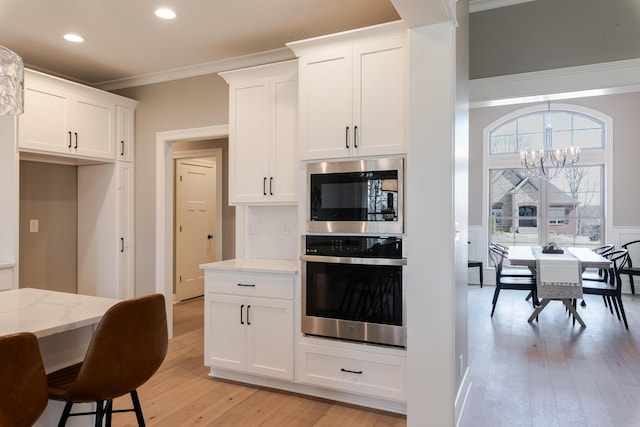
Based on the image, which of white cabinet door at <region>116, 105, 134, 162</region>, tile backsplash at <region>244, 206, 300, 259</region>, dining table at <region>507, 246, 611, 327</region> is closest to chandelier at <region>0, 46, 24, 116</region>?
tile backsplash at <region>244, 206, 300, 259</region>

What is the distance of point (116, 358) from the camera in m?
1.58

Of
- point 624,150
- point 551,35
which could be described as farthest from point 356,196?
point 624,150

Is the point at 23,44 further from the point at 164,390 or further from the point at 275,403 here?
the point at 275,403

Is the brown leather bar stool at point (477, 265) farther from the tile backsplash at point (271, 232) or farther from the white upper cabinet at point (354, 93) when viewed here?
the white upper cabinet at point (354, 93)

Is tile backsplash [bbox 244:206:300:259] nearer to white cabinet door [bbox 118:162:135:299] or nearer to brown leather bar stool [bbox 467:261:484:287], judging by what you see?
white cabinet door [bbox 118:162:135:299]

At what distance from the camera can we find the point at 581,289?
466cm

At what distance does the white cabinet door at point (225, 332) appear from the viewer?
311 cm

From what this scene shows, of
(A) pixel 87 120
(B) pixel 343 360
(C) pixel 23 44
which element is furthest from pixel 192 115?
(B) pixel 343 360

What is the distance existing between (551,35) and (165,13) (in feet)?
8.88

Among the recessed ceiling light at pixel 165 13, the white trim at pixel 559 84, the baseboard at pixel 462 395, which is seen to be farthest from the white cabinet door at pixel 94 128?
the baseboard at pixel 462 395

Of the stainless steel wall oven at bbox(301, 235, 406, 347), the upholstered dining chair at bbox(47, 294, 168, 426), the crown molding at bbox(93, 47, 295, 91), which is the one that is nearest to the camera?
the upholstered dining chair at bbox(47, 294, 168, 426)

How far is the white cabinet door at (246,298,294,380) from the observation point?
116 inches

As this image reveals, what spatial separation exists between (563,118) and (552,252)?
301 cm

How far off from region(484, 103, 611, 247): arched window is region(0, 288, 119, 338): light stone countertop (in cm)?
703
